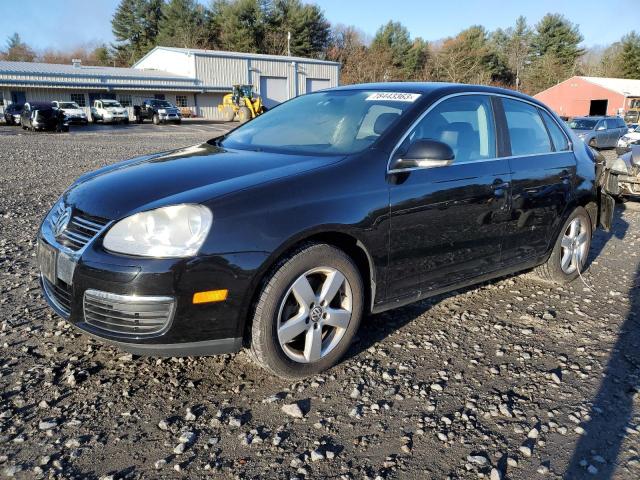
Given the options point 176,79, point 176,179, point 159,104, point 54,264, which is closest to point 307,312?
point 176,179

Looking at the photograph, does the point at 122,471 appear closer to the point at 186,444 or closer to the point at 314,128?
the point at 186,444

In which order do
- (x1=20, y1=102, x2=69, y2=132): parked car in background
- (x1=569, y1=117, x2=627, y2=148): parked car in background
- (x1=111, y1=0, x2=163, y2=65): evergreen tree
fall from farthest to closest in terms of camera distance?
(x1=111, y1=0, x2=163, y2=65): evergreen tree
(x1=20, y1=102, x2=69, y2=132): parked car in background
(x1=569, y1=117, x2=627, y2=148): parked car in background

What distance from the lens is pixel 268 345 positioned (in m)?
2.81

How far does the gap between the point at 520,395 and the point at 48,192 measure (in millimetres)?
8237

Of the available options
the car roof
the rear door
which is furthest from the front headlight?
the rear door

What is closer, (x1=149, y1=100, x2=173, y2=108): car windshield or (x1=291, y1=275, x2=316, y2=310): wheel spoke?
(x1=291, y1=275, x2=316, y2=310): wheel spoke

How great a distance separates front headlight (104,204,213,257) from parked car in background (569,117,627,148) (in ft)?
65.8

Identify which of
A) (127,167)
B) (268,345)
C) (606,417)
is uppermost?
(127,167)

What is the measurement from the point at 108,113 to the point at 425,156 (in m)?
36.4

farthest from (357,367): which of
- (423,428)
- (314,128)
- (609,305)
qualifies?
(609,305)

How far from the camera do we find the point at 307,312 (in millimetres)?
2939

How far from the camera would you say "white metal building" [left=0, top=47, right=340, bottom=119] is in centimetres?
3978

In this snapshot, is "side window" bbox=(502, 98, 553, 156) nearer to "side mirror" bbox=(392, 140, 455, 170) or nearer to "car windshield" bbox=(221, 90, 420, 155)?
"car windshield" bbox=(221, 90, 420, 155)

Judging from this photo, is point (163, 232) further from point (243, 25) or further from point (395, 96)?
point (243, 25)
